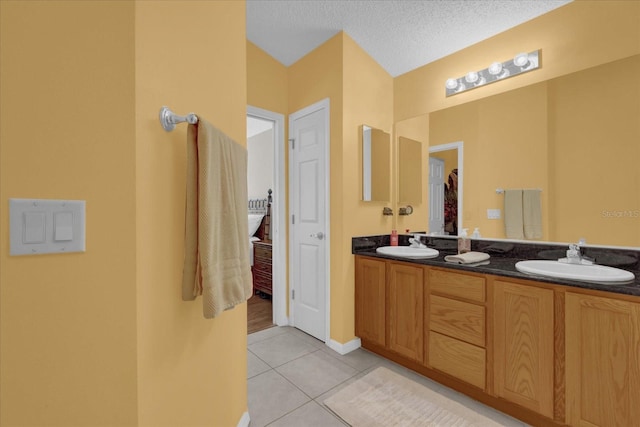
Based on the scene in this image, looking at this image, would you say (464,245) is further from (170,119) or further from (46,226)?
(46,226)

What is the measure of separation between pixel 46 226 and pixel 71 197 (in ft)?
0.27

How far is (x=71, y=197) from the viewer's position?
27.3 inches

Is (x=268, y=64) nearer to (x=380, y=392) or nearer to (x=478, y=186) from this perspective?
(x=478, y=186)

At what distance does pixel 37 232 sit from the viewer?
65 centimetres

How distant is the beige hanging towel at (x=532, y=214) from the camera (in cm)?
193

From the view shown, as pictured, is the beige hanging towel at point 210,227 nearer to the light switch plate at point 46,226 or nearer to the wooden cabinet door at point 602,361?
the light switch plate at point 46,226

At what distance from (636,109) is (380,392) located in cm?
227

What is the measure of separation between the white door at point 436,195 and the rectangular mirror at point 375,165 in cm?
40

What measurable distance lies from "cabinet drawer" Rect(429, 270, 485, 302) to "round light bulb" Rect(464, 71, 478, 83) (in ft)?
5.14

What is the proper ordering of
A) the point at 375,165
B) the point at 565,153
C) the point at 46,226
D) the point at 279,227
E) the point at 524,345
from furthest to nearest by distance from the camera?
the point at 279,227, the point at 375,165, the point at 565,153, the point at 524,345, the point at 46,226

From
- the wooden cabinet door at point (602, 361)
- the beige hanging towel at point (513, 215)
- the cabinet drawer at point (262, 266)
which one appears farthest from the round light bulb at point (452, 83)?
the cabinet drawer at point (262, 266)

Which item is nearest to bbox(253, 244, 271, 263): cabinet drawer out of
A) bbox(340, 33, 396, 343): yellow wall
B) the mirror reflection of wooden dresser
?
the mirror reflection of wooden dresser

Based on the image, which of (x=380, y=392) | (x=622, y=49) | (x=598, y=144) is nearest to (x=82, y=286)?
(x=380, y=392)

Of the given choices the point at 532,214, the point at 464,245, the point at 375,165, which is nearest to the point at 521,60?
the point at 532,214
